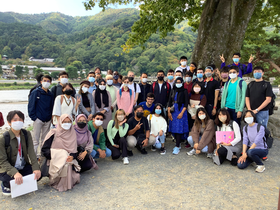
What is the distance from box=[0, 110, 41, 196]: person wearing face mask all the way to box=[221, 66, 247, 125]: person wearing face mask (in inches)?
179

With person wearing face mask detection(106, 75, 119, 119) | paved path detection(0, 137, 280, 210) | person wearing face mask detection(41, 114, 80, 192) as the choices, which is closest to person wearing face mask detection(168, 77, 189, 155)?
paved path detection(0, 137, 280, 210)

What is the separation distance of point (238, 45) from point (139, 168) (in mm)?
6671

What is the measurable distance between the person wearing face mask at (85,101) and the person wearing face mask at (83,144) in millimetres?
1040

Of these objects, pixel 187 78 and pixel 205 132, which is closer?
pixel 205 132

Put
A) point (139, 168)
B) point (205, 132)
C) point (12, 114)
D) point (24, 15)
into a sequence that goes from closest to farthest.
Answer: point (12, 114) → point (139, 168) → point (205, 132) → point (24, 15)

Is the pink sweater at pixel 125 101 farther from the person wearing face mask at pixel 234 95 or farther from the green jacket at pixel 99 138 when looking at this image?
the person wearing face mask at pixel 234 95

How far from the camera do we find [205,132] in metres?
5.23

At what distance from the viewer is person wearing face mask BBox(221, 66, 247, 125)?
208 inches

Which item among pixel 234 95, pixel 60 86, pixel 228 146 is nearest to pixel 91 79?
pixel 60 86

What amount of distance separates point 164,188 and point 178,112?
2.45 meters

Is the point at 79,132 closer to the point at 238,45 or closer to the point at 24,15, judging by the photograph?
the point at 238,45

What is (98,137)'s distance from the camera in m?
4.89

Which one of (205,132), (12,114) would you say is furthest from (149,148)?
(12,114)

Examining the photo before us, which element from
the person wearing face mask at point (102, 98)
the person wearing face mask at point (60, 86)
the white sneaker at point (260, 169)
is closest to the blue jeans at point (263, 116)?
the white sneaker at point (260, 169)
